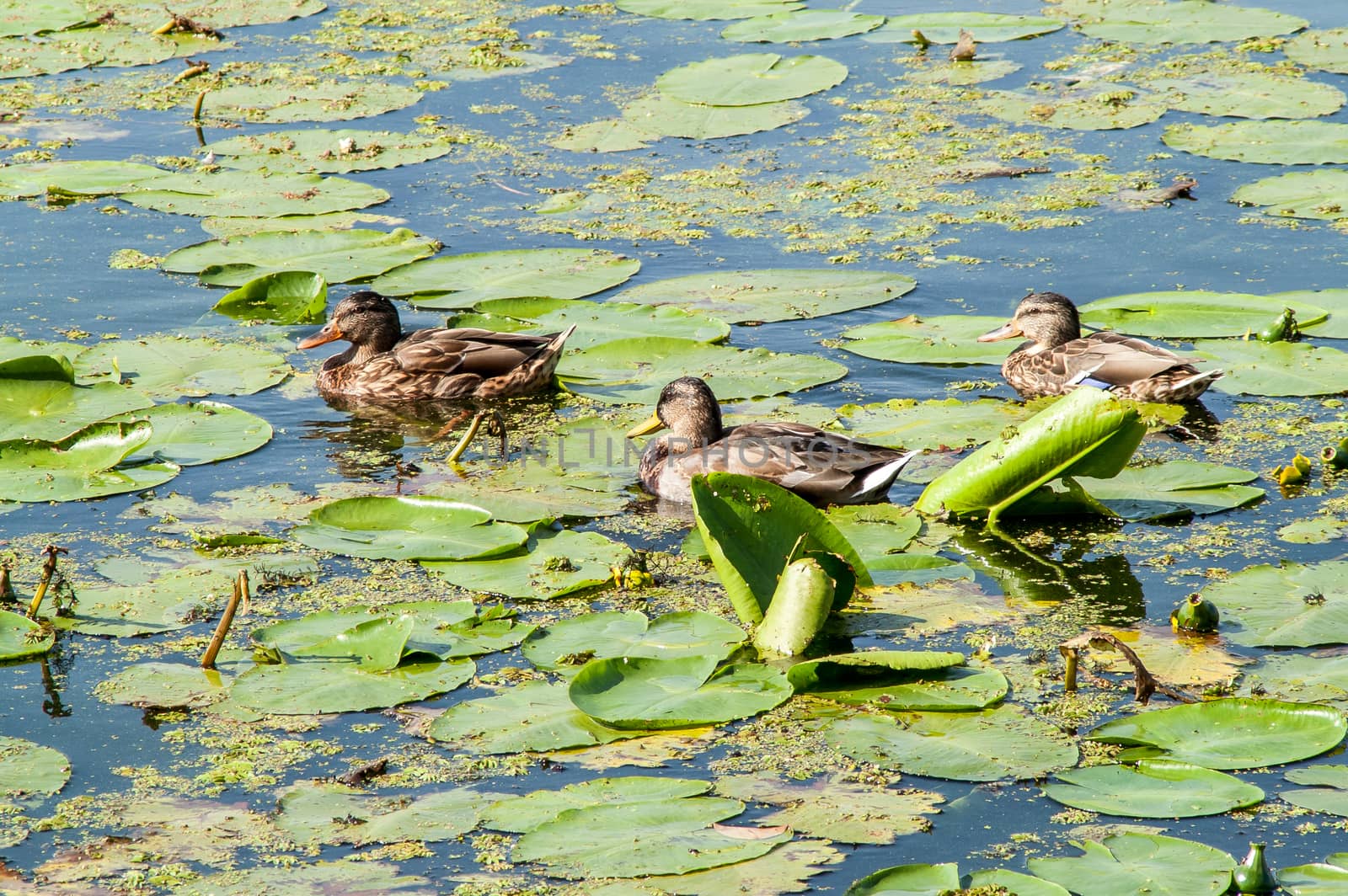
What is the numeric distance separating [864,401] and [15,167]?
704cm

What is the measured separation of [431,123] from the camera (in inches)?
510

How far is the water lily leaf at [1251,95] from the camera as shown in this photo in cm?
1225

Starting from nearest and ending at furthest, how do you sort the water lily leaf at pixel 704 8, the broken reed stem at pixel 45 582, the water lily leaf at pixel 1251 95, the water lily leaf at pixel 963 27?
the broken reed stem at pixel 45 582, the water lily leaf at pixel 1251 95, the water lily leaf at pixel 963 27, the water lily leaf at pixel 704 8

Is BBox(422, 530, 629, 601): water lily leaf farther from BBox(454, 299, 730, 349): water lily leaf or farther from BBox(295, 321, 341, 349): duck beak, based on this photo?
BBox(295, 321, 341, 349): duck beak

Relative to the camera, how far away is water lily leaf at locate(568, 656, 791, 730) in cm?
522

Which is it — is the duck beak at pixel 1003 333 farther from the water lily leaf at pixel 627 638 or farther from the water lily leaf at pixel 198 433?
the water lily leaf at pixel 198 433

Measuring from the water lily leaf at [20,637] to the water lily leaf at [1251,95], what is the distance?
970 centimetres

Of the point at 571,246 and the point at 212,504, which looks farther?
the point at 571,246

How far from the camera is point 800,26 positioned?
14828 mm

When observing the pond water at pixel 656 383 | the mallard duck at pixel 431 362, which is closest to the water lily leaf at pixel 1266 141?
the pond water at pixel 656 383

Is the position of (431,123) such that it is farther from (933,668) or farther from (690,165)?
(933,668)

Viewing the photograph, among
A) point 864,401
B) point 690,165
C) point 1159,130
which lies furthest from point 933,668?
point 1159,130

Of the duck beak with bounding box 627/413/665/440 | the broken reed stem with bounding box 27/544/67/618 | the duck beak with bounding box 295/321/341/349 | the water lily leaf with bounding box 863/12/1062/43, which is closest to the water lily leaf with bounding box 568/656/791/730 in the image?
the broken reed stem with bounding box 27/544/67/618

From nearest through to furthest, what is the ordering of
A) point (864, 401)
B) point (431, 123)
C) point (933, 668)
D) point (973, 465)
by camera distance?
point (933, 668)
point (973, 465)
point (864, 401)
point (431, 123)
